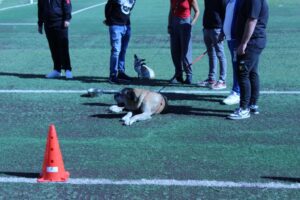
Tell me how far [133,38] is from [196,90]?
21.6ft

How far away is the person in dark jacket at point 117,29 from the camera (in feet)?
32.2

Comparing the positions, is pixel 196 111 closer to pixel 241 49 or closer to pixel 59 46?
pixel 241 49

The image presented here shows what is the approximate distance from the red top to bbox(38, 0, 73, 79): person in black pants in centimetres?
209

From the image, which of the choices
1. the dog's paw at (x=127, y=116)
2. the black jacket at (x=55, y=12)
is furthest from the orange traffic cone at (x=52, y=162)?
the black jacket at (x=55, y=12)

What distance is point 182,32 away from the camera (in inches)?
381

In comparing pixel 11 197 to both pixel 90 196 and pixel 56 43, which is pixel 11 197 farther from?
pixel 56 43

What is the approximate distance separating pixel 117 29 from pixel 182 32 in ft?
3.70

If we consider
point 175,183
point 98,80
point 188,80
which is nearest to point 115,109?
point 188,80

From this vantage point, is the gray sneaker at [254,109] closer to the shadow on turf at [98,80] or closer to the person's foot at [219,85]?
the person's foot at [219,85]

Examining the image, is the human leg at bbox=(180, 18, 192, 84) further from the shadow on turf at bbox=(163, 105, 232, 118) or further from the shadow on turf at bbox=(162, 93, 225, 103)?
the shadow on turf at bbox=(163, 105, 232, 118)

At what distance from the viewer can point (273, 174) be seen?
5613 millimetres

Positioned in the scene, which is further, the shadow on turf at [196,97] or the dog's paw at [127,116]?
the shadow on turf at [196,97]

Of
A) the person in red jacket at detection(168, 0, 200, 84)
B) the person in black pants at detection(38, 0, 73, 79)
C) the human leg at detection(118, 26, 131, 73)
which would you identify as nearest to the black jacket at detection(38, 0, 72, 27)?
the person in black pants at detection(38, 0, 73, 79)

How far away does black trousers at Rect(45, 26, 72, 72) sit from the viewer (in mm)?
10577
